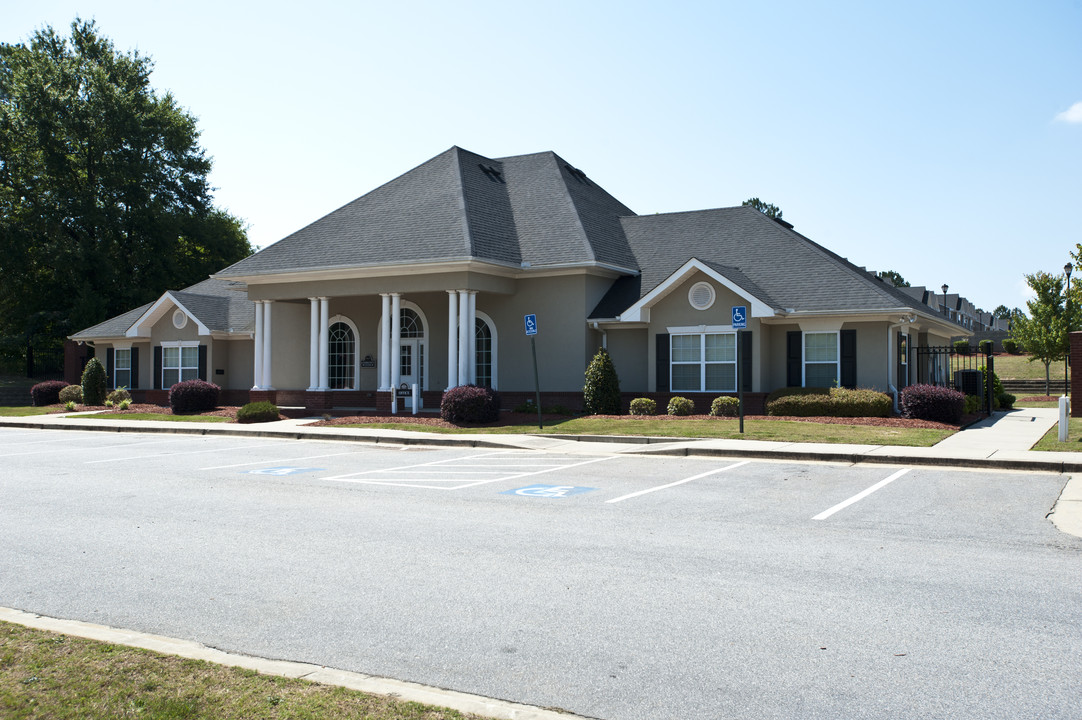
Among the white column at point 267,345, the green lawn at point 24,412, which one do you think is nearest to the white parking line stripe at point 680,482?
the white column at point 267,345

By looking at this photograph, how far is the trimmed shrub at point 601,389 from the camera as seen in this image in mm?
25250

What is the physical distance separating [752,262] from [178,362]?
74.7 ft

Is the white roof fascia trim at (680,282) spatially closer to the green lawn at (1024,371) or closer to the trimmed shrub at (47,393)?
the trimmed shrub at (47,393)

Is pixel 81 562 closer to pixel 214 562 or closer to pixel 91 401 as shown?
pixel 214 562

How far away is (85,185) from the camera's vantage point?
50.2 metres

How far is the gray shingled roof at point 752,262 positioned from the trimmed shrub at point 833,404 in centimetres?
230

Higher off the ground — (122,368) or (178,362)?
(178,362)

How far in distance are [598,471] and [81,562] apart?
28.5 feet

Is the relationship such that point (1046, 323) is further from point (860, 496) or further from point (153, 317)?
point (153, 317)

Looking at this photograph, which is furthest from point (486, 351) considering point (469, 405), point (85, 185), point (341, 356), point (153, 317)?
point (85, 185)

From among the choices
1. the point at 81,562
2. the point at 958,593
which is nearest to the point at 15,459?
the point at 81,562

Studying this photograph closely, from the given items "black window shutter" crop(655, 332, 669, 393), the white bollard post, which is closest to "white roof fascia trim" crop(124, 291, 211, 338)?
"black window shutter" crop(655, 332, 669, 393)

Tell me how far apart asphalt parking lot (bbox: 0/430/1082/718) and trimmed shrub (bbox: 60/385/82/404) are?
2586cm

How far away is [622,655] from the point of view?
17.6ft
